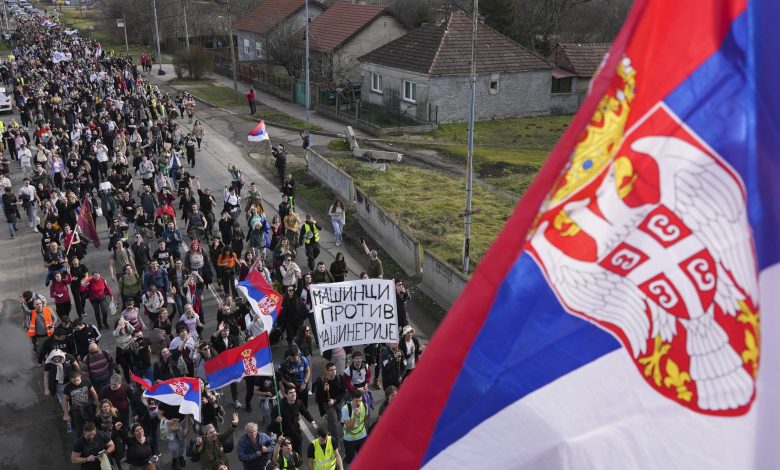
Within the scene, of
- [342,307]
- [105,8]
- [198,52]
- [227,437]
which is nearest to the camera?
[227,437]

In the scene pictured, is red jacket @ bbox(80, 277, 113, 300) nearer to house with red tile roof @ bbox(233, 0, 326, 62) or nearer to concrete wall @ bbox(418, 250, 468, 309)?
concrete wall @ bbox(418, 250, 468, 309)

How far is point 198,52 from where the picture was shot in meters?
53.6

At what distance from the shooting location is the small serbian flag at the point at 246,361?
10.6 meters

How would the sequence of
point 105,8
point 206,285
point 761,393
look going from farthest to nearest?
point 105,8
point 206,285
point 761,393

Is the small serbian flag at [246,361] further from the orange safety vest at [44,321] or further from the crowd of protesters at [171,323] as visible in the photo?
the orange safety vest at [44,321]

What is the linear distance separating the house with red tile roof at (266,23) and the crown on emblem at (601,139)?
4920cm

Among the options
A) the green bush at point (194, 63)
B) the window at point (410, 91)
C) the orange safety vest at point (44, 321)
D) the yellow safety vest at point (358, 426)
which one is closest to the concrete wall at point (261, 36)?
the green bush at point (194, 63)

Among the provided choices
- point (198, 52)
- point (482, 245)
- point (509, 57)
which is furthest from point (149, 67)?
point (482, 245)

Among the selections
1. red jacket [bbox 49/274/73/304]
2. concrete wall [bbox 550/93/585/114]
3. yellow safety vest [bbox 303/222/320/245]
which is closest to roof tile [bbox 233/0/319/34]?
concrete wall [bbox 550/93/585/114]

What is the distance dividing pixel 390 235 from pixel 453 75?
1934cm

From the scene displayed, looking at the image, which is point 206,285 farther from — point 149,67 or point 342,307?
point 149,67

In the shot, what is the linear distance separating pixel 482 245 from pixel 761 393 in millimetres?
17624

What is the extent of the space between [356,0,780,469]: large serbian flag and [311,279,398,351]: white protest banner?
8.41m

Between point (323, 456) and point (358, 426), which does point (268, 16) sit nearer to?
point (358, 426)
